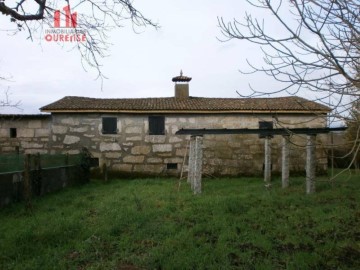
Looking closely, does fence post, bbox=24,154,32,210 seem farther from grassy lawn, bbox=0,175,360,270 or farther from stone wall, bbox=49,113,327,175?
stone wall, bbox=49,113,327,175

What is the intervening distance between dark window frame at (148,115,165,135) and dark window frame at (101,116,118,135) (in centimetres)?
145

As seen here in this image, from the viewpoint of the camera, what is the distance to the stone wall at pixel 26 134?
48.3ft

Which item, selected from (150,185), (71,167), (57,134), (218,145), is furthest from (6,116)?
(218,145)

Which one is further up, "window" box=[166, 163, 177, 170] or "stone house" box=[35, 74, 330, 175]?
"stone house" box=[35, 74, 330, 175]

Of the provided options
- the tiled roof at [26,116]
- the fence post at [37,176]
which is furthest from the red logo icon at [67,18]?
the tiled roof at [26,116]

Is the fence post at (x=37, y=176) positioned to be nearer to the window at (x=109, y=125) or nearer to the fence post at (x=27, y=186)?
the fence post at (x=27, y=186)

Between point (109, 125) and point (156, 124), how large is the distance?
1.95 m

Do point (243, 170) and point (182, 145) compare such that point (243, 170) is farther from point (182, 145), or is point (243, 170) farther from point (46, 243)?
point (46, 243)

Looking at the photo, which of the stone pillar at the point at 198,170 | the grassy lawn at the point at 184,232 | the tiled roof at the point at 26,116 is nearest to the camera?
the grassy lawn at the point at 184,232

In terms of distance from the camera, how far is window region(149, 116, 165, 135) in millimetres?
15000

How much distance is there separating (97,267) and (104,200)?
174 inches

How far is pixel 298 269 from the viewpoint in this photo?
4859 mm

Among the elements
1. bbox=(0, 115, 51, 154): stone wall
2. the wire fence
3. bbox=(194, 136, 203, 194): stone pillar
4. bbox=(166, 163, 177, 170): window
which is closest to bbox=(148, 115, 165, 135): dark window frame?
bbox=(166, 163, 177, 170): window

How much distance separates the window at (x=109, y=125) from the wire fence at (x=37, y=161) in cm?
175
